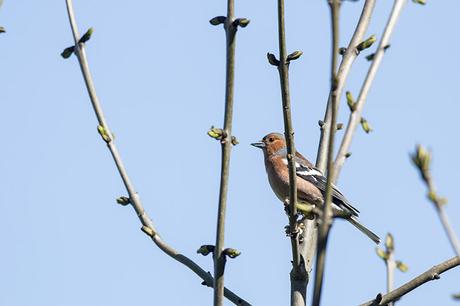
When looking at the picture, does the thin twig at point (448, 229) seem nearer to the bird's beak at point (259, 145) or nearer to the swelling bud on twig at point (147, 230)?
the swelling bud on twig at point (147, 230)

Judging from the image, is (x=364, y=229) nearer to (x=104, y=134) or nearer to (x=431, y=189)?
(x=104, y=134)

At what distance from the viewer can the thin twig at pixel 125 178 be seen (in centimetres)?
414

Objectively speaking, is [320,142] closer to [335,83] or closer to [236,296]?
[236,296]

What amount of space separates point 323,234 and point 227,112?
63.0 inches

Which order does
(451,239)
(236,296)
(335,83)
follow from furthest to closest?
(236,296) → (335,83) → (451,239)

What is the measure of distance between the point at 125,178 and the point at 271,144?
25.3 feet

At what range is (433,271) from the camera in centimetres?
465

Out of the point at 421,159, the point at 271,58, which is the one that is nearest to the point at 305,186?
the point at 271,58

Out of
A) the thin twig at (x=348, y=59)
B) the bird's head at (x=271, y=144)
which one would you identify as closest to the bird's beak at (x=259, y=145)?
the bird's head at (x=271, y=144)

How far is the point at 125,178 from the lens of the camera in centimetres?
421

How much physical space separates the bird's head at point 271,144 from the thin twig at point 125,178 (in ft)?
23.0

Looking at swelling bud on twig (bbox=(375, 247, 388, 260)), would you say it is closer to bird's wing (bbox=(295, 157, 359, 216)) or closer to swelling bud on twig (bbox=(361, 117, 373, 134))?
swelling bud on twig (bbox=(361, 117, 373, 134))

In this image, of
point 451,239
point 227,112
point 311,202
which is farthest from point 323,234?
point 311,202

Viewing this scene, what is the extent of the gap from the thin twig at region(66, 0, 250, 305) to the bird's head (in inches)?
276
